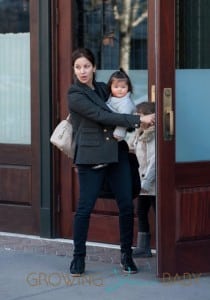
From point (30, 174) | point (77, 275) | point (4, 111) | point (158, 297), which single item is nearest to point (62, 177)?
point (30, 174)

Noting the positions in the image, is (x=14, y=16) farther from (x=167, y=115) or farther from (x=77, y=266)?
(x=77, y=266)

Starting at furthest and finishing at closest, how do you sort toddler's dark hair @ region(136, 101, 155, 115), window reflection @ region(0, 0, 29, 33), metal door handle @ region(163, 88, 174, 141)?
window reflection @ region(0, 0, 29, 33) < toddler's dark hair @ region(136, 101, 155, 115) < metal door handle @ region(163, 88, 174, 141)

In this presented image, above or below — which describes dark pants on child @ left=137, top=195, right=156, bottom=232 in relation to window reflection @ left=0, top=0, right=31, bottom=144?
below

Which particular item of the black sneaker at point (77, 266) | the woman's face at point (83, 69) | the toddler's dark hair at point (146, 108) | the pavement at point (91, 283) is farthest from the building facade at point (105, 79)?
the black sneaker at point (77, 266)

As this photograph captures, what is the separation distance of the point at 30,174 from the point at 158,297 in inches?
91.0

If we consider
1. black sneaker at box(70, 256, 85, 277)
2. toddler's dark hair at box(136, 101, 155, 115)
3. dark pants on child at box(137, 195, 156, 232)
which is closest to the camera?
black sneaker at box(70, 256, 85, 277)

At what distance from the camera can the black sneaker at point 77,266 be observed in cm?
536

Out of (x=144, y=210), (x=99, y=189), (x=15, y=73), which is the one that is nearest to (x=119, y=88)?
(x=99, y=189)

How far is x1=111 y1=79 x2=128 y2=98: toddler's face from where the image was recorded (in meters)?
5.24

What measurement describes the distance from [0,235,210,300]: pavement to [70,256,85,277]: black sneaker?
0.14ft

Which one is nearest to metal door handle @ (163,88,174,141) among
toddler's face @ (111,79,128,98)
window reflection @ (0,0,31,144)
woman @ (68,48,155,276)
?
woman @ (68,48,155,276)

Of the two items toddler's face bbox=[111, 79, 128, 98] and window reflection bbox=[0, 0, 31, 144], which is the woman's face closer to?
toddler's face bbox=[111, 79, 128, 98]

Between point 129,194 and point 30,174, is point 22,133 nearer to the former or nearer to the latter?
point 30,174

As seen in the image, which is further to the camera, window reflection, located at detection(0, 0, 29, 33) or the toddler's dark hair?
window reflection, located at detection(0, 0, 29, 33)
